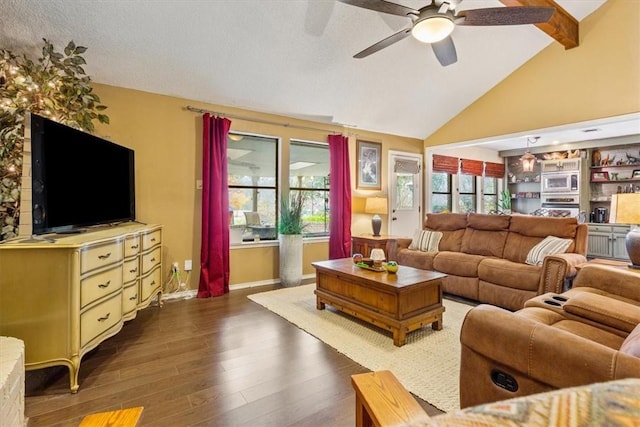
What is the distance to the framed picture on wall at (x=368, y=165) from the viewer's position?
5.63m

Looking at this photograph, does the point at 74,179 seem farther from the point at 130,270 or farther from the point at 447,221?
the point at 447,221

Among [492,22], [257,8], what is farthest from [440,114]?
[257,8]

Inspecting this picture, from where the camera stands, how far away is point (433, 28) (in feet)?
8.16

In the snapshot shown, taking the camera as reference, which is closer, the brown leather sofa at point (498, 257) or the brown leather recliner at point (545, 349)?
the brown leather recliner at point (545, 349)

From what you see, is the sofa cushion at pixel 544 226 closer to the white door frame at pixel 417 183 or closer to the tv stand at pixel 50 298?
the white door frame at pixel 417 183

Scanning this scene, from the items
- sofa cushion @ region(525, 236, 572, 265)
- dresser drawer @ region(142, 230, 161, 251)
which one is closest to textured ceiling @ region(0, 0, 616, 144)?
dresser drawer @ region(142, 230, 161, 251)

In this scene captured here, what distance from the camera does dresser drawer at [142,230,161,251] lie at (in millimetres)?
3066

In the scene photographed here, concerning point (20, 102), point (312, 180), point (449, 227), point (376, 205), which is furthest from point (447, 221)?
point (20, 102)

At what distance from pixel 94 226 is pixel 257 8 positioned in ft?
8.24

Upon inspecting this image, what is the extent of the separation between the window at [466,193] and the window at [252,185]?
484 centimetres

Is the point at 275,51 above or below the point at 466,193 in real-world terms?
above

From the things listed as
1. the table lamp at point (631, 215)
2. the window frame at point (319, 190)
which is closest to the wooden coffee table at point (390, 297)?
the table lamp at point (631, 215)

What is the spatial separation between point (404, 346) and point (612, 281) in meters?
1.55

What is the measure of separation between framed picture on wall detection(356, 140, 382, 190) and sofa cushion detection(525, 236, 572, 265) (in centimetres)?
280
